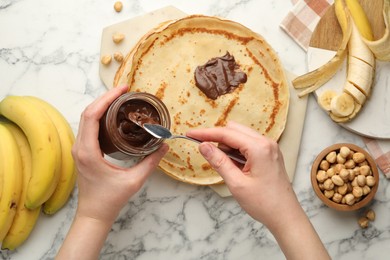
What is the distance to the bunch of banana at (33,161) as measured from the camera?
5.02 ft

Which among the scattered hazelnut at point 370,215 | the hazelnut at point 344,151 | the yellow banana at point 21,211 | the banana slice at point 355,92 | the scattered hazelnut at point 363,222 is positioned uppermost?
the banana slice at point 355,92

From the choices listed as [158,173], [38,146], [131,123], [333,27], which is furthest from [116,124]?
[333,27]

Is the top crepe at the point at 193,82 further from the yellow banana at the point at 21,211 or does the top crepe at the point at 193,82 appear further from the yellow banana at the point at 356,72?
the yellow banana at the point at 21,211

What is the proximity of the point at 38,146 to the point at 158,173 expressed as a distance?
1.26 feet

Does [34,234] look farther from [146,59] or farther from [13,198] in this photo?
[146,59]

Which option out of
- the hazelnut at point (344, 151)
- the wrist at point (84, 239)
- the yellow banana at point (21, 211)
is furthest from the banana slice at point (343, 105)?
the yellow banana at point (21, 211)

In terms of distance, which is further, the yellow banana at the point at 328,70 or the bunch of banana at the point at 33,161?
the yellow banana at the point at 328,70

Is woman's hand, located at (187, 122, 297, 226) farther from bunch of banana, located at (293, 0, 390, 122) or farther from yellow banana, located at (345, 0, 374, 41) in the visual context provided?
yellow banana, located at (345, 0, 374, 41)

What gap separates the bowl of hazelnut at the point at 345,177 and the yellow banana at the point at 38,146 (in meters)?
0.75

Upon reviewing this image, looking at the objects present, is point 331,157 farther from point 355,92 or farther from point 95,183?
point 95,183

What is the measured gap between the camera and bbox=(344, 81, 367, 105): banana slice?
5.47 ft

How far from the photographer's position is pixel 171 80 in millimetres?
1681

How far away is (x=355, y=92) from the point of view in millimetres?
1666

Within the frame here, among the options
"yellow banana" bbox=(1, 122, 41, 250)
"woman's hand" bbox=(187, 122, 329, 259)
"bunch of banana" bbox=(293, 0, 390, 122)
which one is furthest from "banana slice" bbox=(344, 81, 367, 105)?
"yellow banana" bbox=(1, 122, 41, 250)
